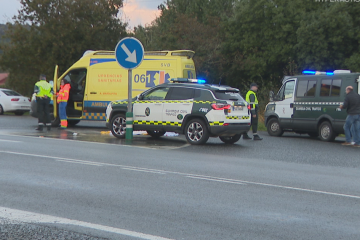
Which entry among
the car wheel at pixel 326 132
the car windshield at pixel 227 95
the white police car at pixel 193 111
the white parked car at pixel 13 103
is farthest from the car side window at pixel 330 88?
the white parked car at pixel 13 103

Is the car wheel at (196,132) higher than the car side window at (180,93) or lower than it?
lower

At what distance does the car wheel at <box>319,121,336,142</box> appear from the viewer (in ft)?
56.3

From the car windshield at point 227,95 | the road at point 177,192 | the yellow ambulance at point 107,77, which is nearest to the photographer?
the road at point 177,192

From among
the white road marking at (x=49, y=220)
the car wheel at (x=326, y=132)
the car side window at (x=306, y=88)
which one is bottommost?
the white road marking at (x=49, y=220)

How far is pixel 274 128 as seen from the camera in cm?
1941

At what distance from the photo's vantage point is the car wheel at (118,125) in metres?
16.2

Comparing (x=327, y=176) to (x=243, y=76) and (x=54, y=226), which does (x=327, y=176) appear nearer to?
(x=54, y=226)

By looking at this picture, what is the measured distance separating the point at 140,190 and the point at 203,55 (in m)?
39.0

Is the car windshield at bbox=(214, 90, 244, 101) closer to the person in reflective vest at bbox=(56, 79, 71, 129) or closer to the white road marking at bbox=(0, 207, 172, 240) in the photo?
the person in reflective vest at bbox=(56, 79, 71, 129)

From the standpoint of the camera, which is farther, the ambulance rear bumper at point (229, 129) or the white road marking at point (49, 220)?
the ambulance rear bumper at point (229, 129)

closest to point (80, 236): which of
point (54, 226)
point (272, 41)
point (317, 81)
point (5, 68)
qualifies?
point (54, 226)

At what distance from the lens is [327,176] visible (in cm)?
980

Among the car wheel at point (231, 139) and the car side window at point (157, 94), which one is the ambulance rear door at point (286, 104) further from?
the car side window at point (157, 94)

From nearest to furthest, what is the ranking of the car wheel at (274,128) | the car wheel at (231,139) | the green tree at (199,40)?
1. the car wheel at (231,139)
2. the car wheel at (274,128)
3. the green tree at (199,40)
